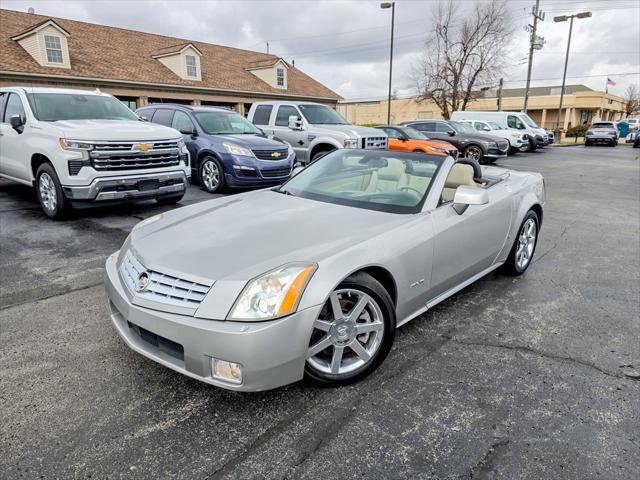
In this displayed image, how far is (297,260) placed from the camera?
2.42 metres

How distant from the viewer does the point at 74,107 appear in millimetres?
7000

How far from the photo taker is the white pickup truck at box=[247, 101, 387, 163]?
1073 cm

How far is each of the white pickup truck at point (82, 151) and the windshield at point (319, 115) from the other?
4.74 m

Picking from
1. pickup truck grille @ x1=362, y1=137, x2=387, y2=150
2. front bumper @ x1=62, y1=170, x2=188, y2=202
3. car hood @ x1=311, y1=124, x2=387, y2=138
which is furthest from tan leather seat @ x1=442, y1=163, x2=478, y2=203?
pickup truck grille @ x1=362, y1=137, x2=387, y2=150

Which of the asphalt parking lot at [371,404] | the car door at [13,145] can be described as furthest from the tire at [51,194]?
the asphalt parking lot at [371,404]

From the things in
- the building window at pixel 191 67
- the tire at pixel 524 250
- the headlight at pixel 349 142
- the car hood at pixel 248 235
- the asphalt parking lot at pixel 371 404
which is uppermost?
the building window at pixel 191 67

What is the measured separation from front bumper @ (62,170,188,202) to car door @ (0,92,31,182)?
4.25ft

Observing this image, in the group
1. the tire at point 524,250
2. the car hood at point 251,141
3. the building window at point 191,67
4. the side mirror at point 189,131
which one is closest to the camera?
the tire at point 524,250

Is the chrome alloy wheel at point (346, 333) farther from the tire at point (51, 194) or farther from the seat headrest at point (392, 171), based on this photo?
the tire at point (51, 194)

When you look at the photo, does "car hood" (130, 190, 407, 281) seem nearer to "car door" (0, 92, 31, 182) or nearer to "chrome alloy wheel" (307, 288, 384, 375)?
"chrome alloy wheel" (307, 288, 384, 375)

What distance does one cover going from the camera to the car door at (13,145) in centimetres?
673

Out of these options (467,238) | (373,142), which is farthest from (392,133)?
(467,238)

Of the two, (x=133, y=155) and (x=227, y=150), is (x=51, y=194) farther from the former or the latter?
(x=227, y=150)

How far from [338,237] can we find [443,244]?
927 millimetres
